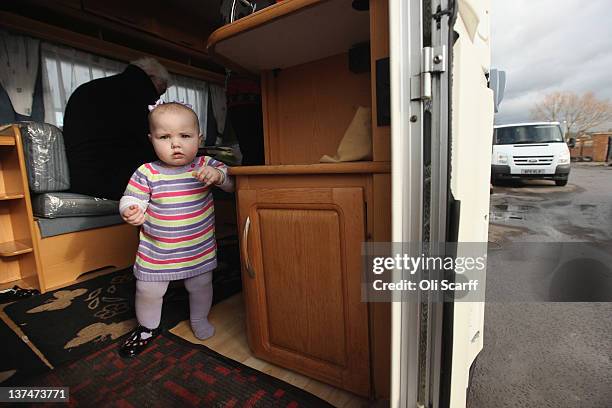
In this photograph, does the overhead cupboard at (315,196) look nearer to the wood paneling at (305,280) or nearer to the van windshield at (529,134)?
the wood paneling at (305,280)

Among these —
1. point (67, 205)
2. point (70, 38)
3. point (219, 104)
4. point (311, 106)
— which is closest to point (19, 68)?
point (70, 38)

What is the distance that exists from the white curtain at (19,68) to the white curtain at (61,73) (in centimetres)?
8

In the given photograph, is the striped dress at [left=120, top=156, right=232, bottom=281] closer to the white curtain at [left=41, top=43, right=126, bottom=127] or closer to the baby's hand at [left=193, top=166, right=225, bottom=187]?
the baby's hand at [left=193, top=166, right=225, bottom=187]

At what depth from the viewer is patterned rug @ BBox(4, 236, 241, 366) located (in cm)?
103

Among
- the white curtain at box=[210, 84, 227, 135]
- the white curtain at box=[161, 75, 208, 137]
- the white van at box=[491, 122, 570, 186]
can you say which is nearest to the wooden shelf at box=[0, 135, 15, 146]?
the white curtain at box=[161, 75, 208, 137]

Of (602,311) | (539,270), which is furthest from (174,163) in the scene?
(539,270)

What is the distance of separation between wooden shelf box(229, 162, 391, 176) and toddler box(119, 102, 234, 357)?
0.22 m

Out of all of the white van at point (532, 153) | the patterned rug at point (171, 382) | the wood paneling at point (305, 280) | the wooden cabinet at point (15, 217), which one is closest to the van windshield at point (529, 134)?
the white van at point (532, 153)

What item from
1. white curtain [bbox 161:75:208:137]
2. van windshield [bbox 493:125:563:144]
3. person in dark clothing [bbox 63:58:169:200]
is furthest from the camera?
van windshield [bbox 493:125:563:144]

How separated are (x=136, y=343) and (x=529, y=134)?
248 inches

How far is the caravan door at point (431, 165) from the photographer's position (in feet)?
1.51

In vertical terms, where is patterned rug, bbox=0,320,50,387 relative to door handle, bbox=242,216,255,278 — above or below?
below

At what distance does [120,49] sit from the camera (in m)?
2.73

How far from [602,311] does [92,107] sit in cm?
258
